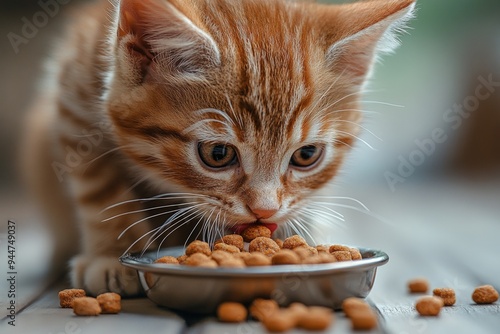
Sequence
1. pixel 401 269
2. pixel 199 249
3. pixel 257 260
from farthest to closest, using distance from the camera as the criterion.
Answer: pixel 401 269 < pixel 199 249 < pixel 257 260

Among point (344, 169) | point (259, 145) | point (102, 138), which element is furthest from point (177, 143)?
point (344, 169)

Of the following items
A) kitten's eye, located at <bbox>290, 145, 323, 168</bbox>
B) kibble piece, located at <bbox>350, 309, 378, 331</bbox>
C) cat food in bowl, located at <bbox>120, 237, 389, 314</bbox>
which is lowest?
kibble piece, located at <bbox>350, 309, 378, 331</bbox>

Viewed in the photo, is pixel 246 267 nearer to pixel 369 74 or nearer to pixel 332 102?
pixel 332 102

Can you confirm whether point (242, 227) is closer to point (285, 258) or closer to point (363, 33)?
point (285, 258)

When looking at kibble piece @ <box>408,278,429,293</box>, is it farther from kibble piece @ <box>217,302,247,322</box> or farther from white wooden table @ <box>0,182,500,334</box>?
kibble piece @ <box>217,302,247,322</box>

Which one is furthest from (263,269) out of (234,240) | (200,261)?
(234,240)

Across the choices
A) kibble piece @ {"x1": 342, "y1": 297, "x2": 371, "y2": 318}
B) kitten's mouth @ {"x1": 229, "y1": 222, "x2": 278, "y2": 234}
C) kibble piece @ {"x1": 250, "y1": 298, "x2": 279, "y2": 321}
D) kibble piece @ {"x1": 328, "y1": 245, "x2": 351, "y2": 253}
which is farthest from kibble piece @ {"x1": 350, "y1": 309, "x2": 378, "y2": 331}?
kitten's mouth @ {"x1": 229, "y1": 222, "x2": 278, "y2": 234}
